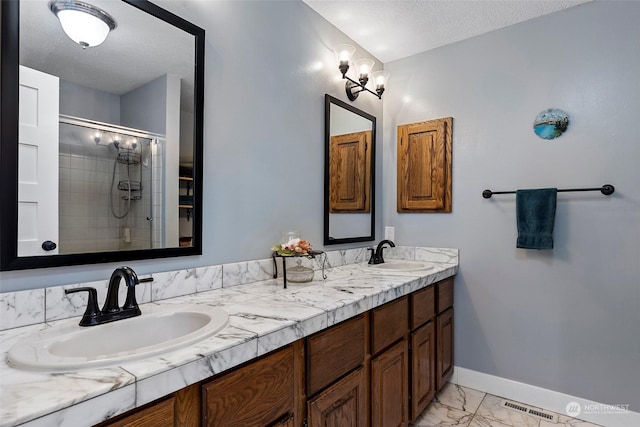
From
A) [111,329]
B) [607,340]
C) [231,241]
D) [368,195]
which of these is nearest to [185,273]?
[231,241]

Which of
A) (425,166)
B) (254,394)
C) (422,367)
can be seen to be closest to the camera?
(254,394)

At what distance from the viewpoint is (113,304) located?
3.48 ft

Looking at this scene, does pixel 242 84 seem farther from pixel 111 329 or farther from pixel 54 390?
pixel 54 390

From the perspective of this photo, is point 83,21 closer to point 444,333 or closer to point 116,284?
point 116,284

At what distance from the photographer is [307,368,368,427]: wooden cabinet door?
3.87ft

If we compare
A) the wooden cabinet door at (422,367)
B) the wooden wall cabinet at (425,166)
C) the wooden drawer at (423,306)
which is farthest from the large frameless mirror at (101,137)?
the wooden wall cabinet at (425,166)

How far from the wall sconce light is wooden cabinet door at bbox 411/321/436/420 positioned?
6.26ft

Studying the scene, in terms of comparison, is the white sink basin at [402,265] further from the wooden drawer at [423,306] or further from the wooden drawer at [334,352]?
the wooden drawer at [334,352]

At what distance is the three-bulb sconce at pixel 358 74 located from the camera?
222 cm

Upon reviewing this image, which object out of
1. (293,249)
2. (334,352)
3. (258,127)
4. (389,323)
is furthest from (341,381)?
(258,127)

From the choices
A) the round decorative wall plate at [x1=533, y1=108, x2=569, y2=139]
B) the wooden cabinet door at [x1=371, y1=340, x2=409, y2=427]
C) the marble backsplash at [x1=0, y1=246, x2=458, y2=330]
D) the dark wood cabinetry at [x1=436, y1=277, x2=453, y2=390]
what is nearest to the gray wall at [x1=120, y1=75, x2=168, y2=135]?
the marble backsplash at [x1=0, y1=246, x2=458, y2=330]

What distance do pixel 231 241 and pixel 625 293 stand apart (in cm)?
217

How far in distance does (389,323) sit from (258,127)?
3.79 feet

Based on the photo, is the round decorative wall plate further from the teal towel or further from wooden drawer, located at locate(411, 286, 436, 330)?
wooden drawer, located at locate(411, 286, 436, 330)
